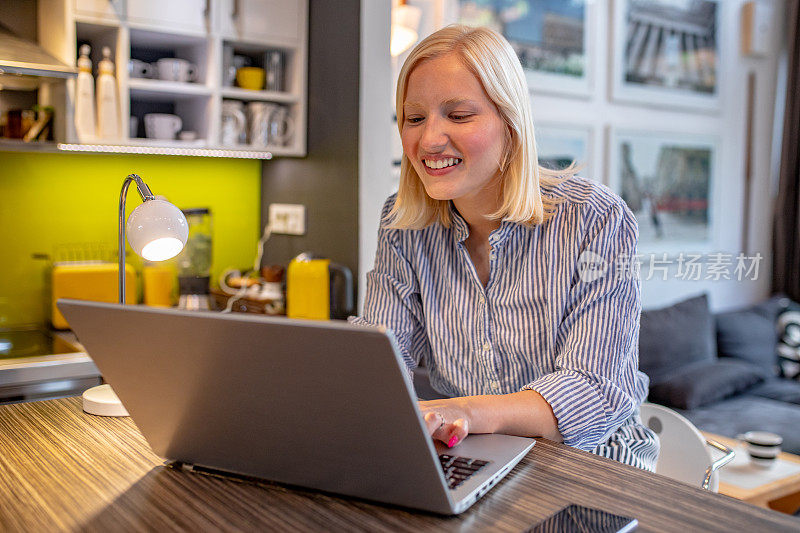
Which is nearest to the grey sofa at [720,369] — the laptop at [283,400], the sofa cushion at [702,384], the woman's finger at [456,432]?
the sofa cushion at [702,384]

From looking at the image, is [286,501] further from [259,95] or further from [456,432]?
[259,95]

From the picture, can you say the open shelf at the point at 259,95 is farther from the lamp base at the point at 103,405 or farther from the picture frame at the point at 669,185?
the picture frame at the point at 669,185

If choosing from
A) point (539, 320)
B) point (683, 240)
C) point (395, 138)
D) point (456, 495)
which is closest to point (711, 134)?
point (683, 240)

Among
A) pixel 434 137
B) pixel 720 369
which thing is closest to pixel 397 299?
pixel 434 137

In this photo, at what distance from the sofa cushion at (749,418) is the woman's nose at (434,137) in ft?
7.42

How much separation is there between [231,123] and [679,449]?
1796 mm

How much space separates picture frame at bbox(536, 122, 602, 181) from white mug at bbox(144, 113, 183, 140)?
169cm

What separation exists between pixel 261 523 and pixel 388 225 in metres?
0.87

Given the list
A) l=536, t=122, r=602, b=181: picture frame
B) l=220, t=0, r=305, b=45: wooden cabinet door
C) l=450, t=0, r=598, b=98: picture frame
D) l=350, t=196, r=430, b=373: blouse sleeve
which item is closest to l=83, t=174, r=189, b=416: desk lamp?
l=350, t=196, r=430, b=373: blouse sleeve

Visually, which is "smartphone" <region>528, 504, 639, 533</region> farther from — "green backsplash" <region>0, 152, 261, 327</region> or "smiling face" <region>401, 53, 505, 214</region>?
"green backsplash" <region>0, 152, 261, 327</region>

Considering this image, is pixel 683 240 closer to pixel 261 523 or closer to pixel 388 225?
pixel 388 225

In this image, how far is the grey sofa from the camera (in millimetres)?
3273

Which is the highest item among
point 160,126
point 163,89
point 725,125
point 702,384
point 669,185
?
point 725,125

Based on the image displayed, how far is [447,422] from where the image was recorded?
1.11 metres
